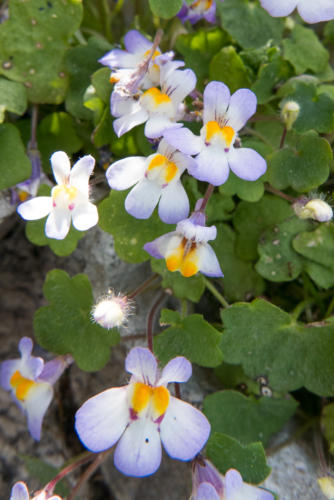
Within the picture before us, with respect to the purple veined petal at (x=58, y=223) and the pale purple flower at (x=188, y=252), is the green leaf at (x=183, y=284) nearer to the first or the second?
the pale purple flower at (x=188, y=252)

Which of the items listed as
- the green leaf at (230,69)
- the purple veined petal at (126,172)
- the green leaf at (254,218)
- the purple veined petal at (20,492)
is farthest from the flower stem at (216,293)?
the purple veined petal at (20,492)

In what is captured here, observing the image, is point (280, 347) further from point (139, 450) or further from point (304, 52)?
point (304, 52)

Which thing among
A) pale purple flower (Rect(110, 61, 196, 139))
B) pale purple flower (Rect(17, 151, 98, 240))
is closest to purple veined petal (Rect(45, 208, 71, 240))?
pale purple flower (Rect(17, 151, 98, 240))

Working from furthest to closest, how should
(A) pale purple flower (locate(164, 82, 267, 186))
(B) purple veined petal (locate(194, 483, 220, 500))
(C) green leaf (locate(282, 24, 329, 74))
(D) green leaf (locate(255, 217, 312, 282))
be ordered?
(C) green leaf (locate(282, 24, 329, 74)), (D) green leaf (locate(255, 217, 312, 282)), (A) pale purple flower (locate(164, 82, 267, 186)), (B) purple veined petal (locate(194, 483, 220, 500))

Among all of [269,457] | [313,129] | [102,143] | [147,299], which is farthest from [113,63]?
[269,457]

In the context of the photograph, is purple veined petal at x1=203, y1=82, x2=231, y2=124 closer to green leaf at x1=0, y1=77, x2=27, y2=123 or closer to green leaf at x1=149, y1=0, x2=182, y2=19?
green leaf at x1=149, y1=0, x2=182, y2=19
